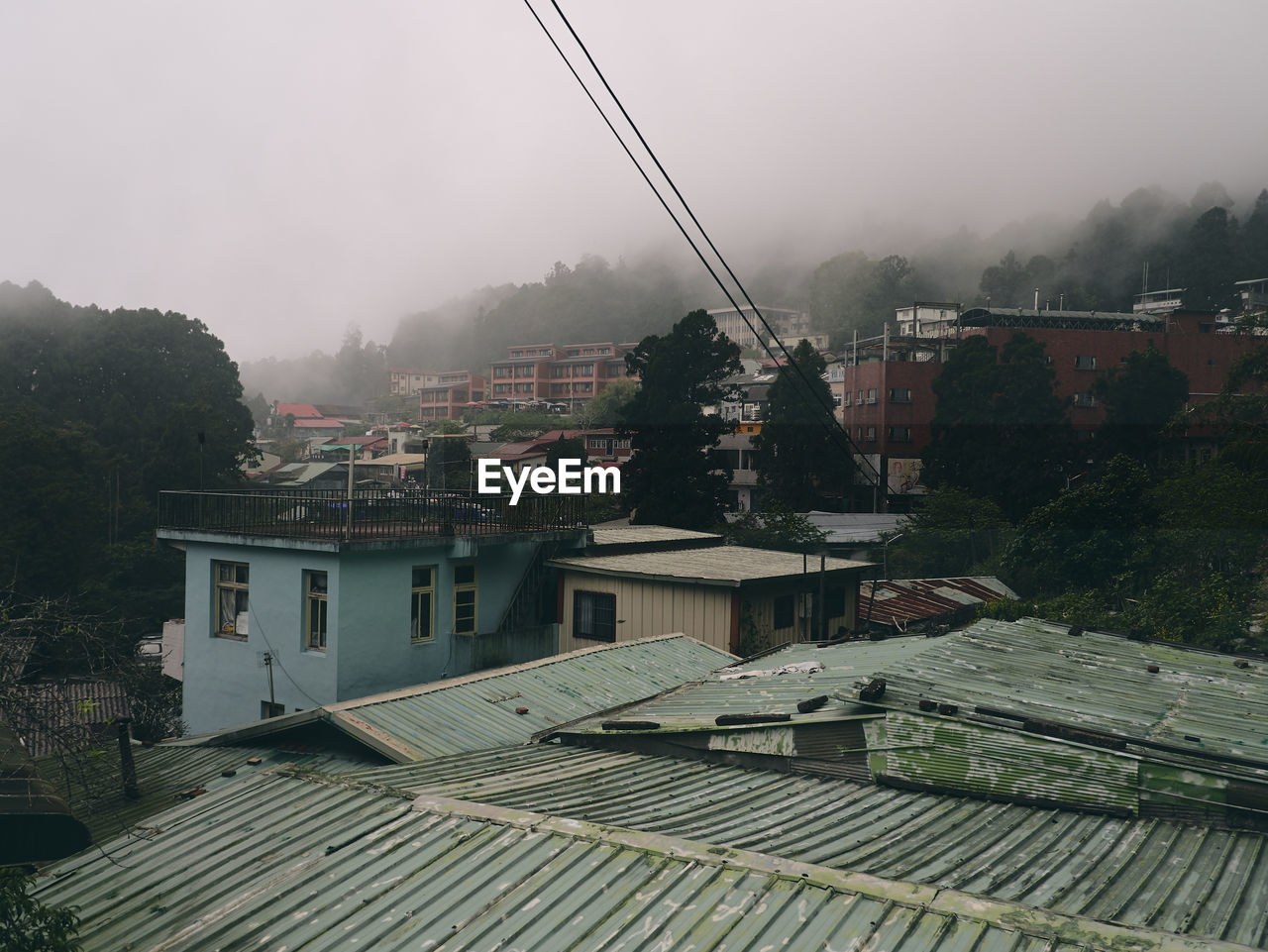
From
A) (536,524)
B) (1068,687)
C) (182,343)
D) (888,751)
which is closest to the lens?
(888,751)

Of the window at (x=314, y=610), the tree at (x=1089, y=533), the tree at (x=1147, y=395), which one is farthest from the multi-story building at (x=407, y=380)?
the window at (x=314, y=610)

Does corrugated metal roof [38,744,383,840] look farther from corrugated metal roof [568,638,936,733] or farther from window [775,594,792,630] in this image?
window [775,594,792,630]

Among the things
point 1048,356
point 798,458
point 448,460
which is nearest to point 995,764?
point 798,458

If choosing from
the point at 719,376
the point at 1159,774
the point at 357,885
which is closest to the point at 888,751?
the point at 1159,774

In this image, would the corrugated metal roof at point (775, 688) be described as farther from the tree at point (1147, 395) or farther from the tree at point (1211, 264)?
the tree at point (1211, 264)

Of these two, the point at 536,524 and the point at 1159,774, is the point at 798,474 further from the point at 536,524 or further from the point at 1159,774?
the point at 1159,774

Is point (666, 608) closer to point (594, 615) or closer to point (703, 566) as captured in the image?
point (703, 566)
